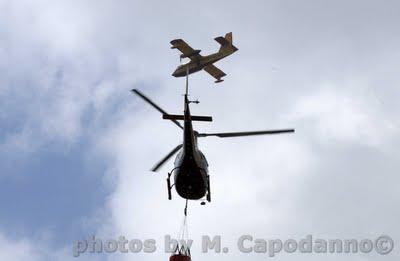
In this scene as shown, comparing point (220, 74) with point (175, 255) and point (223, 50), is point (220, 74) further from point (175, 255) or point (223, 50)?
point (175, 255)

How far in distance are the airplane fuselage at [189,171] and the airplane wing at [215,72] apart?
51551 mm

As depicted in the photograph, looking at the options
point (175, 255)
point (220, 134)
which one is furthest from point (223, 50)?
point (175, 255)

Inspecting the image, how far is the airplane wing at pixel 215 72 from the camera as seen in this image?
84.4m

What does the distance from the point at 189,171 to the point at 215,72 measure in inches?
2090

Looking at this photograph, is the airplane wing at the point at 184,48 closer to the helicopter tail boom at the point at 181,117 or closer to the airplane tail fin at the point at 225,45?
the airplane tail fin at the point at 225,45

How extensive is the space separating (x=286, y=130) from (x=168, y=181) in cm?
725

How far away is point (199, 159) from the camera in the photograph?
3375 centimetres

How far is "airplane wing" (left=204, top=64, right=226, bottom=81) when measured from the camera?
84438 mm

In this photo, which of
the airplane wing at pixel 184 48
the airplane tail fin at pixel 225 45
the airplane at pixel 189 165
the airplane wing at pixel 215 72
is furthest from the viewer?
the airplane wing at pixel 215 72

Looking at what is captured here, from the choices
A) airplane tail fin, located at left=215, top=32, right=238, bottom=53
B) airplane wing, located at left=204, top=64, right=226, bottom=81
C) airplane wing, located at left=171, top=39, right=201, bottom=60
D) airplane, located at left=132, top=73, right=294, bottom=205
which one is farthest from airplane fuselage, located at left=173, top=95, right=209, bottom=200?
airplane wing, located at left=204, top=64, right=226, bottom=81

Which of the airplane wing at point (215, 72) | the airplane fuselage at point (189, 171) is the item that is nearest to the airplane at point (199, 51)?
the airplane wing at point (215, 72)

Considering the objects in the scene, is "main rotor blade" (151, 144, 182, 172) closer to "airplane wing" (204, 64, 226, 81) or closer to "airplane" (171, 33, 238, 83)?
"airplane" (171, 33, 238, 83)

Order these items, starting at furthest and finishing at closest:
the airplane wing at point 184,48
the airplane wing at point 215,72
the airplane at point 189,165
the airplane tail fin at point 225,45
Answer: the airplane wing at point 215,72 → the airplane wing at point 184,48 → the airplane tail fin at point 225,45 → the airplane at point 189,165

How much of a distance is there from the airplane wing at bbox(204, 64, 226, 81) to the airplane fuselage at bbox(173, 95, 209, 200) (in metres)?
51.6
